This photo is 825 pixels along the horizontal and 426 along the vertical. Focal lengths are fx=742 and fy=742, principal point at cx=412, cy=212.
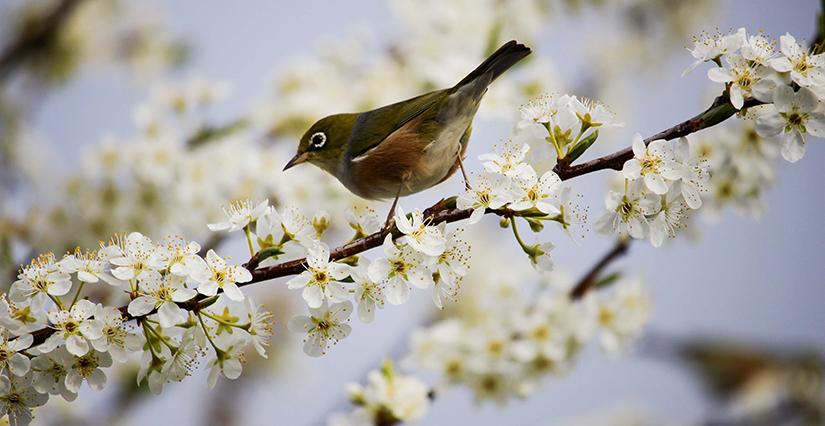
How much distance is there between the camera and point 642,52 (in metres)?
5.68

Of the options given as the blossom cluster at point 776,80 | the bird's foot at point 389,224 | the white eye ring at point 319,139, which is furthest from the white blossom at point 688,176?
the white eye ring at point 319,139

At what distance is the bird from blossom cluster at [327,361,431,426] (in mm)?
629

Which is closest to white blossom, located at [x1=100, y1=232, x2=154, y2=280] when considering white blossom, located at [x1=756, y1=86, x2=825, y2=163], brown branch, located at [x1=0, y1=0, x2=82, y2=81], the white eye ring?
the white eye ring

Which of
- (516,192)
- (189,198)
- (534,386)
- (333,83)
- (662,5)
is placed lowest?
(534,386)

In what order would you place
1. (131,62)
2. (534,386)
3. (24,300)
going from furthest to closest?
1. (131,62)
2. (534,386)
3. (24,300)

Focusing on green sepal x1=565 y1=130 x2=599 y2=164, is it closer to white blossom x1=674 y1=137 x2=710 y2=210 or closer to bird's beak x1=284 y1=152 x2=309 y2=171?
white blossom x1=674 y1=137 x2=710 y2=210

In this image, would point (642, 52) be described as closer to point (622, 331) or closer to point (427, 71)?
point (427, 71)

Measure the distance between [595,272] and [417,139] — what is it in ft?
3.50

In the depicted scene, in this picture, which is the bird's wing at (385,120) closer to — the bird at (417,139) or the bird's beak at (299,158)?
the bird at (417,139)

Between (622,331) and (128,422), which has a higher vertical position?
(622,331)

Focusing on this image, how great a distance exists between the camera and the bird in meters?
2.07

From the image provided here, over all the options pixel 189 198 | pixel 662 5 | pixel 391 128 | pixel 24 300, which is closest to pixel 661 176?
pixel 391 128

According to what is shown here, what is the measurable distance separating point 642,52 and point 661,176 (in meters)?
4.36

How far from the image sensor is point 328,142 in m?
2.57
